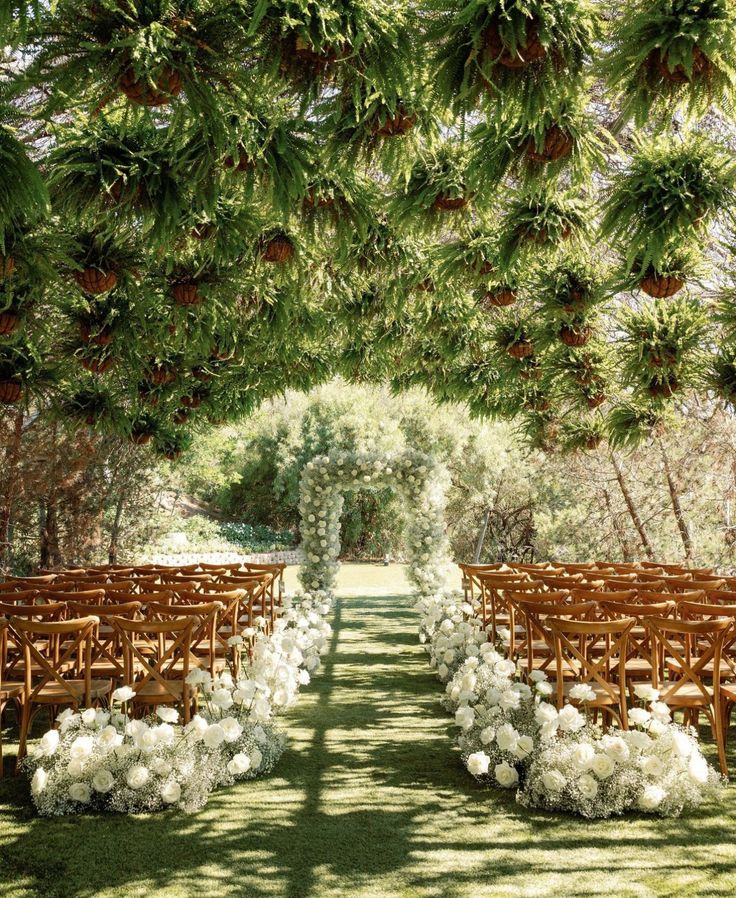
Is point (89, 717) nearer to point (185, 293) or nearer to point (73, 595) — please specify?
point (73, 595)

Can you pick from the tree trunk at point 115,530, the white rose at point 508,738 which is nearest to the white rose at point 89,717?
the white rose at point 508,738

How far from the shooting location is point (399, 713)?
5.89 m

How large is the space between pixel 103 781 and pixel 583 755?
2.61 metres

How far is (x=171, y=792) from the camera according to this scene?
3820 millimetres

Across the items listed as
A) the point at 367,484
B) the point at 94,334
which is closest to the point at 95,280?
the point at 94,334

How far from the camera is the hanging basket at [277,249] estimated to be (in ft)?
16.4

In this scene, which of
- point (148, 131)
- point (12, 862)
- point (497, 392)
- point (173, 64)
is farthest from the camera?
point (497, 392)

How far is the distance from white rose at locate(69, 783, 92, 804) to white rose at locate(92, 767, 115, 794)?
0.05m

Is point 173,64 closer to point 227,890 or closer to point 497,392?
point 227,890

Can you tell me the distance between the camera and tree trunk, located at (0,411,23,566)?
8844mm

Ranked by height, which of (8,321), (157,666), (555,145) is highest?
(555,145)

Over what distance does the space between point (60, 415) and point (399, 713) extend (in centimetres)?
495

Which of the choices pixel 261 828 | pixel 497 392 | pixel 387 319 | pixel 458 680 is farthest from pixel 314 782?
pixel 497 392

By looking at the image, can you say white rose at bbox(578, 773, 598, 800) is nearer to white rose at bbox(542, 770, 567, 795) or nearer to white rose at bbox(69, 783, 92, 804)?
white rose at bbox(542, 770, 567, 795)
